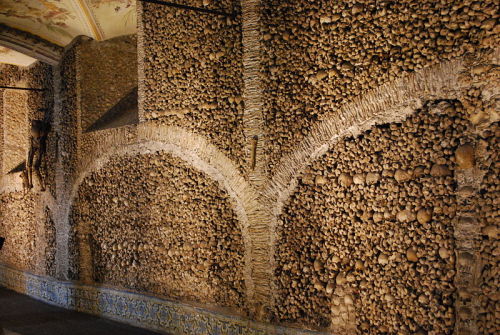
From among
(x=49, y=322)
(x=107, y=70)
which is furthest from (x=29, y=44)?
(x=49, y=322)

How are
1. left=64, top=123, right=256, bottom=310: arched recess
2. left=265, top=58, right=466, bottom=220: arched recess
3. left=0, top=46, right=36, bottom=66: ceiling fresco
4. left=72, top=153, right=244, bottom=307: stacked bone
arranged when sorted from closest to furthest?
left=265, top=58, right=466, bottom=220: arched recess → left=64, top=123, right=256, bottom=310: arched recess → left=72, top=153, right=244, bottom=307: stacked bone → left=0, top=46, right=36, bottom=66: ceiling fresco

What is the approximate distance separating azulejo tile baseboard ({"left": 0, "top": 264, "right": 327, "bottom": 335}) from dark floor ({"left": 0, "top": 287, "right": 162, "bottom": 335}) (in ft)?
0.41

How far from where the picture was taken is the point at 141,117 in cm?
580

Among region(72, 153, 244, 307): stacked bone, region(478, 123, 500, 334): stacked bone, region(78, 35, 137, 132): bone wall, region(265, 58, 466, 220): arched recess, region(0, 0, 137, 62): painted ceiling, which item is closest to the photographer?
region(478, 123, 500, 334): stacked bone

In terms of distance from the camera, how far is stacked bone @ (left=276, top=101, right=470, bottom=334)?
3.19 meters

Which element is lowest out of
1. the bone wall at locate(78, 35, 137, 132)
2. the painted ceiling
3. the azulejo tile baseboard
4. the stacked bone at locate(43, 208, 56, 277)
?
the azulejo tile baseboard

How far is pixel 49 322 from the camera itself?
6402 mm

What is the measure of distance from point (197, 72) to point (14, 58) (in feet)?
17.9

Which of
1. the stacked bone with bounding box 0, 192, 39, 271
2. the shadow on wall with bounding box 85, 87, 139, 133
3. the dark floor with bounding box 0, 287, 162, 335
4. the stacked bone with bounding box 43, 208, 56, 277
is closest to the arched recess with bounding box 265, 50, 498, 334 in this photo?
the dark floor with bounding box 0, 287, 162, 335

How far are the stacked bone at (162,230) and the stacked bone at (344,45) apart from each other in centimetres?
108

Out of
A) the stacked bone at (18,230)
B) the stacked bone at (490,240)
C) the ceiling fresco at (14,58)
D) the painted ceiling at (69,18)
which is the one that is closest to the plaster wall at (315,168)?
the stacked bone at (490,240)

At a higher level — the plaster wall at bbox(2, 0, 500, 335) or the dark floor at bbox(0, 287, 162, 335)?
the plaster wall at bbox(2, 0, 500, 335)

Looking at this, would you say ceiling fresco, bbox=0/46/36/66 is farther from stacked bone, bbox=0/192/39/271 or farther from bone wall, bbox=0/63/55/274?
stacked bone, bbox=0/192/39/271

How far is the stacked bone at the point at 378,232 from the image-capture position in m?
3.19
